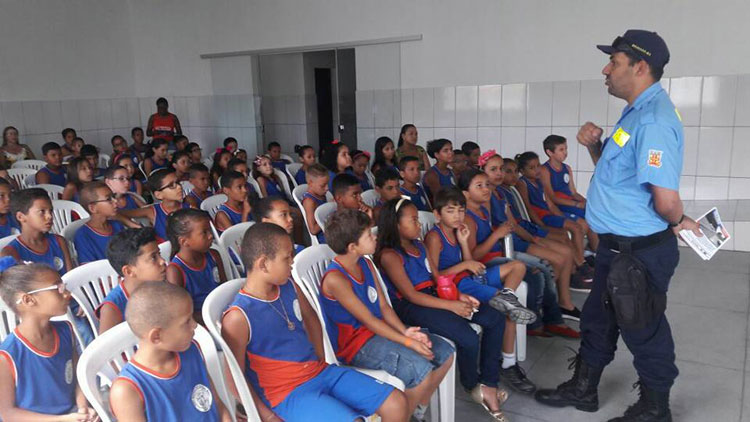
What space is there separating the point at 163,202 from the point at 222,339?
82.5 inches

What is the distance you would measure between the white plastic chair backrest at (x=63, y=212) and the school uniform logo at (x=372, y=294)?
85.5 inches

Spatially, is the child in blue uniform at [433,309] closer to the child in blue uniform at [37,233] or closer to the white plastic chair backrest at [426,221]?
the white plastic chair backrest at [426,221]

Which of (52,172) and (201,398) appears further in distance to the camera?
(52,172)

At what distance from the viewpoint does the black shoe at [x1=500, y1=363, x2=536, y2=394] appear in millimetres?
2688

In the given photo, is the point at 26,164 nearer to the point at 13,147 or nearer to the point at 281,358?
the point at 13,147

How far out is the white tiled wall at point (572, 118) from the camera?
4965 millimetres

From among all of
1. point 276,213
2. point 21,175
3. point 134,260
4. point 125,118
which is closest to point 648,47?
point 276,213

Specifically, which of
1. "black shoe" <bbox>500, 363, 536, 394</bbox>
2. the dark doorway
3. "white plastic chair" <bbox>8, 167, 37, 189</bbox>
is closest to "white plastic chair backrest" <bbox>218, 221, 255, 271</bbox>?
"black shoe" <bbox>500, 363, 536, 394</bbox>

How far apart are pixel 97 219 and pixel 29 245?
398 millimetres

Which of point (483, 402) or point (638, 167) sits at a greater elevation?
point (638, 167)

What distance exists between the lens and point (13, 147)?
633cm

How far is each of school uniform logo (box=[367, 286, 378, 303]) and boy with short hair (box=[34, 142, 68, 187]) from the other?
3.83 m

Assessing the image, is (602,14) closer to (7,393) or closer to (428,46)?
(428,46)

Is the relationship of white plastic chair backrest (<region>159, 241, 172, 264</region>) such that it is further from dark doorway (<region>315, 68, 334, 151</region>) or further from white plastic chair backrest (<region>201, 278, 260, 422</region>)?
dark doorway (<region>315, 68, 334, 151</region>)
